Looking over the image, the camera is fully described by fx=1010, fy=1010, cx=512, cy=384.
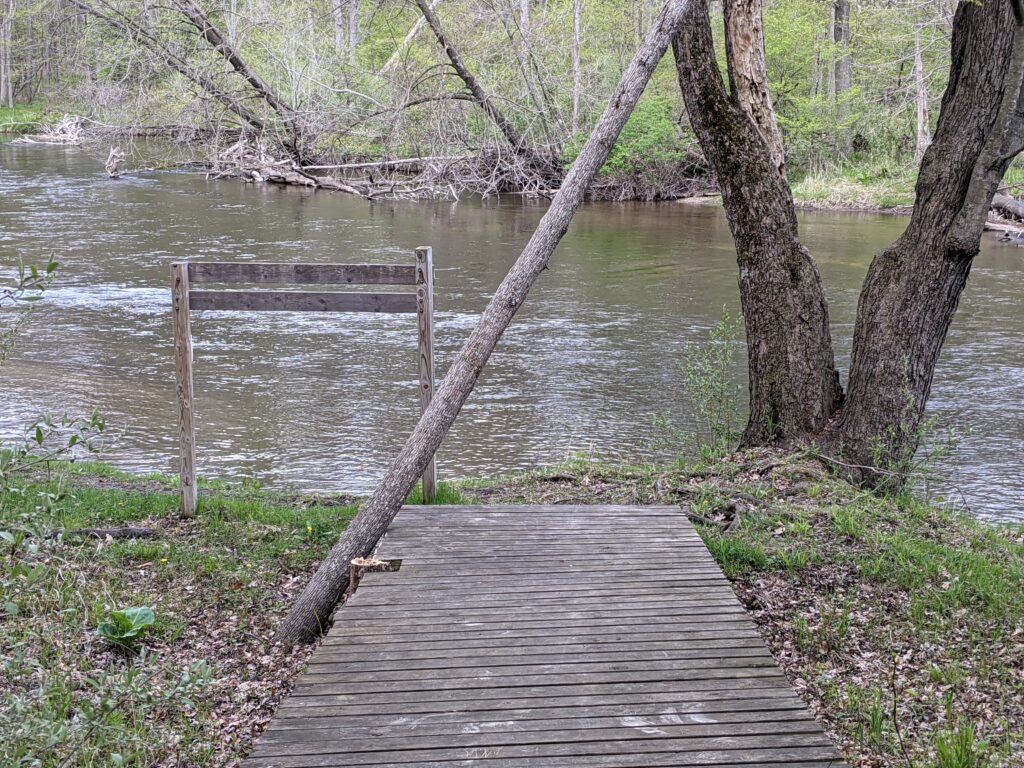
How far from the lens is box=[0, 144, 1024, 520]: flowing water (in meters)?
9.95

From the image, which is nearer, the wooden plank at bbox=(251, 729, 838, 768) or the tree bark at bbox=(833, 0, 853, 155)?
the wooden plank at bbox=(251, 729, 838, 768)

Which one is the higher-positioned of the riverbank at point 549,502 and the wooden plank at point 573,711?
the wooden plank at point 573,711

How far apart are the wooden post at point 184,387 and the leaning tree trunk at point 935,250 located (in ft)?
15.7

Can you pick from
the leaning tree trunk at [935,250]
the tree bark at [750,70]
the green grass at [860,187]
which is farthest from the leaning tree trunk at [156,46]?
the green grass at [860,187]

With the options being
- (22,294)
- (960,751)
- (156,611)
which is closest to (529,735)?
(960,751)

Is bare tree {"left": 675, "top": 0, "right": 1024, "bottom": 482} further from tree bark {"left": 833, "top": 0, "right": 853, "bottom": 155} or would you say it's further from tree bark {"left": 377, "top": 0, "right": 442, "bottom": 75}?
tree bark {"left": 833, "top": 0, "right": 853, "bottom": 155}

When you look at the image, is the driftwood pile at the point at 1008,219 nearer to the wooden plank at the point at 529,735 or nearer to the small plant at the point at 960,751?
the small plant at the point at 960,751

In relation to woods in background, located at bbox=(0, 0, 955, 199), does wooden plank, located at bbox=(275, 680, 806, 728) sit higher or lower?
lower

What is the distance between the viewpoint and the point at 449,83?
20.5 meters

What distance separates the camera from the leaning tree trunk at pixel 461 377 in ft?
17.6

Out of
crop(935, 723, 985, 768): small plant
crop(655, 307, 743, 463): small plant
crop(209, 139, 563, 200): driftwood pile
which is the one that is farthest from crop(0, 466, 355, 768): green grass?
crop(209, 139, 563, 200): driftwood pile

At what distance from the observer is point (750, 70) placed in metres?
8.05

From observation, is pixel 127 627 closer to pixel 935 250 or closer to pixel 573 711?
pixel 573 711

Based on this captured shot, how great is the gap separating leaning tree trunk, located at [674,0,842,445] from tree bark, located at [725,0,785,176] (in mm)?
108
